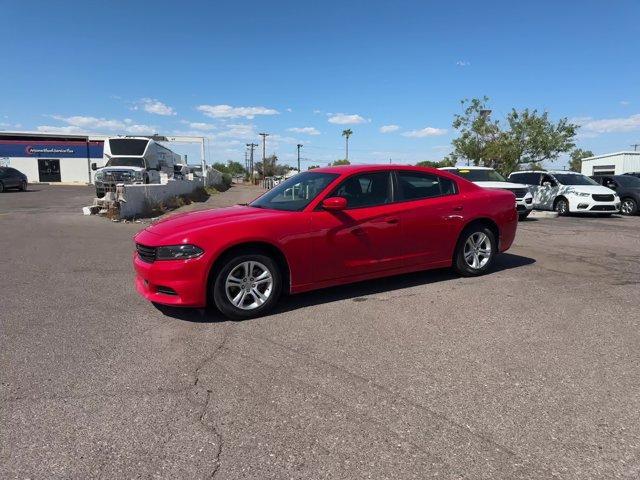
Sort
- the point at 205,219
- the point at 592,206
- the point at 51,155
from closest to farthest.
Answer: the point at 205,219, the point at 592,206, the point at 51,155

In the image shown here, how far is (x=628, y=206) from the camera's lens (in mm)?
18203

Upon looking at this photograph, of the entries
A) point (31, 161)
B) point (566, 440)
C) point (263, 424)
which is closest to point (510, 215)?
point (566, 440)

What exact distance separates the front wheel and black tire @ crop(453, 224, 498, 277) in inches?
469

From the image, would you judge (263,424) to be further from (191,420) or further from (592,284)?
(592,284)

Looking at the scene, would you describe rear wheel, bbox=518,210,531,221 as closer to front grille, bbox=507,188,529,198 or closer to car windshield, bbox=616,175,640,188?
front grille, bbox=507,188,529,198

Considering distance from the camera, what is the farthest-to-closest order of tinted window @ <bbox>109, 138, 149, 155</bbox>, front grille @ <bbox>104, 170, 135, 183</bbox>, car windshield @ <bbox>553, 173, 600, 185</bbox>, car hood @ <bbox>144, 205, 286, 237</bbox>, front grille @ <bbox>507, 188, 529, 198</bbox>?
tinted window @ <bbox>109, 138, 149, 155</bbox> → front grille @ <bbox>104, 170, 135, 183</bbox> → car windshield @ <bbox>553, 173, 600, 185</bbox> → front grille @ <bbox>507, 188, 529, 198</bbox> → car hood @ <bbox>144, 205, 286, 237</bbox>

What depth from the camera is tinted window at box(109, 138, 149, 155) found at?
79.8 feet

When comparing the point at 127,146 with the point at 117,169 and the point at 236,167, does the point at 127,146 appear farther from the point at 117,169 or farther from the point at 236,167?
the point at 236,167

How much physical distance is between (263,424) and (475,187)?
4.99m

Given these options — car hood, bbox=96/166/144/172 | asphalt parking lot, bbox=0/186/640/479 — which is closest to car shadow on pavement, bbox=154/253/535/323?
asphalt parking lot, bbox=0/186/640/479

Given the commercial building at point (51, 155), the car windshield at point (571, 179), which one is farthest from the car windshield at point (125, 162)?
the commercial building at point (51, 155)

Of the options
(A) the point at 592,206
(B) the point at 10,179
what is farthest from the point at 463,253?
(B) the point at 10,179

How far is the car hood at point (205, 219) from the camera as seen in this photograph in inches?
197

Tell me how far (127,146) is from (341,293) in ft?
71.3
